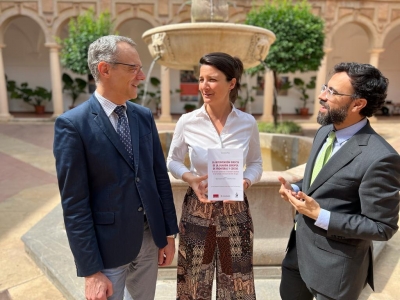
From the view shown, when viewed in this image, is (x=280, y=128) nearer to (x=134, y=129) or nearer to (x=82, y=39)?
(x=82, y=39)

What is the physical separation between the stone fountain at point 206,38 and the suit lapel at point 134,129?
2.32 m

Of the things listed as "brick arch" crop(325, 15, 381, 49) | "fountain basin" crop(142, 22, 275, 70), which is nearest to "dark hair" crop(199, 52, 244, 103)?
"fountain basin" crop(142, 22, 275, 70)

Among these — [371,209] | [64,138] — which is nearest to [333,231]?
[371,209]

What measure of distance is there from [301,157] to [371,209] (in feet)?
11.2

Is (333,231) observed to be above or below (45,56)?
below

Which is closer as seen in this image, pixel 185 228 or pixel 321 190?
pixel 321 190

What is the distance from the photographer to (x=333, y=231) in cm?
150

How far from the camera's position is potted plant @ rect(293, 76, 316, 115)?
18781 millimetres

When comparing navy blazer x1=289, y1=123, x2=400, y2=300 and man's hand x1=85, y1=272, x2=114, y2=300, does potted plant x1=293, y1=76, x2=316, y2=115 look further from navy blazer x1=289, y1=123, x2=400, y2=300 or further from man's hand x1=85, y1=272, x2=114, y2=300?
man's hand x1=85, y1=272, x2=114, y2=300

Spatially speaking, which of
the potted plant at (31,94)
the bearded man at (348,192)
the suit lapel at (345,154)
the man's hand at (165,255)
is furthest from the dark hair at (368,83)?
the potted plant at (31,94)

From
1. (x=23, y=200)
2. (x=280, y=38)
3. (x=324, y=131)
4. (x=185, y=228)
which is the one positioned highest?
(x=280, y=38)

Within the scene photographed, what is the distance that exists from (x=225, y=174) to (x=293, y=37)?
9723 millimetres

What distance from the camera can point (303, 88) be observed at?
19234 millimetres

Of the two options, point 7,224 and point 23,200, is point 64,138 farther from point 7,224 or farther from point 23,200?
point 23,200
